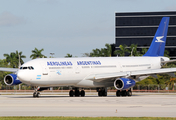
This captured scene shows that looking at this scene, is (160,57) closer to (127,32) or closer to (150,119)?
(150,119)

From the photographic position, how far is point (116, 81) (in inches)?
1877

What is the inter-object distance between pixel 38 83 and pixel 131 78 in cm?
1248

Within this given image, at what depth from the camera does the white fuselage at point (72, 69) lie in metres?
44.0

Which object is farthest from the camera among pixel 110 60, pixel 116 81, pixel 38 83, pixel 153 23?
pixel 153 23

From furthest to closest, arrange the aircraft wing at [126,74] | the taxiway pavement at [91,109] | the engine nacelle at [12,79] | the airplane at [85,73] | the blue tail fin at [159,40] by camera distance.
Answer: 1. the blue tail fin at [159,40]
2. the engine nacelle at [12,79]
3. the aircraft wing at [126,74]
4. the airplane at [85,73]
5. the taxiway pavement at [91,109]

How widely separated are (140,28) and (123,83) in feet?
385

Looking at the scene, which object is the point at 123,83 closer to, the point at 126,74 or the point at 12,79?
the point at 126,74

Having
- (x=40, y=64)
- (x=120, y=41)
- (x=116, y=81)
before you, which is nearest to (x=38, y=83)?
(x=40, y=64)

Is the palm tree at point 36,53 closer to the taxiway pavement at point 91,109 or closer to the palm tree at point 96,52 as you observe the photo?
the palm tree at point 96,52

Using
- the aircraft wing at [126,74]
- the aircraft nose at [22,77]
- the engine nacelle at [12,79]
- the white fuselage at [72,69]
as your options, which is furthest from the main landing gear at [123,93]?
the engine nacelle at [12,79]

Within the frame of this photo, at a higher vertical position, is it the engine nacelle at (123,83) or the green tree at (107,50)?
the green tree at (107,50)

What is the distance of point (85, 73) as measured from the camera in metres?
48.8

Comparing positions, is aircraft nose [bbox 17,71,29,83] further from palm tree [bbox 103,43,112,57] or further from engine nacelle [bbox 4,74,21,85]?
palm tree [bbox 103,43,112,57]

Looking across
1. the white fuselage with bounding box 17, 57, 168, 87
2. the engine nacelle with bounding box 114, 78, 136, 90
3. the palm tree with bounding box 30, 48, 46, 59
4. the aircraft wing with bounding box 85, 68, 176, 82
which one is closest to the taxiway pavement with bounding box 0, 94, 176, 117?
the white fuselage with bounding box 17, 57, 168, 87
